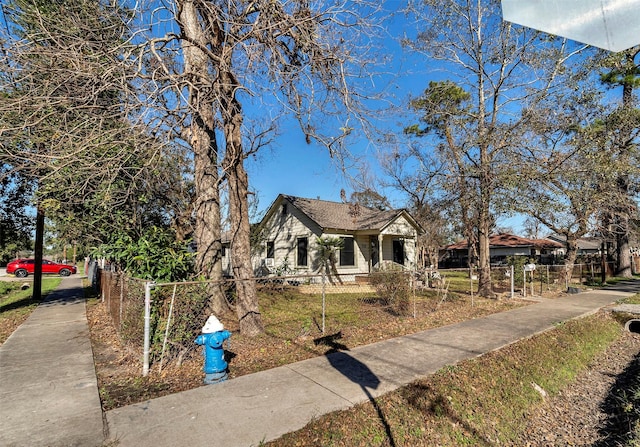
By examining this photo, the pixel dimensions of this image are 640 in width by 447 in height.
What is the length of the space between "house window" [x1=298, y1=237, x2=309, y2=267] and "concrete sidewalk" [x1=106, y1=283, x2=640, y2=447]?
10.7 meters

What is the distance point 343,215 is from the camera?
63.9 ft

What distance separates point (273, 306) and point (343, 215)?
31.0 ft

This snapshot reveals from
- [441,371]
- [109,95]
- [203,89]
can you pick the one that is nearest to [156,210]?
[109,95]

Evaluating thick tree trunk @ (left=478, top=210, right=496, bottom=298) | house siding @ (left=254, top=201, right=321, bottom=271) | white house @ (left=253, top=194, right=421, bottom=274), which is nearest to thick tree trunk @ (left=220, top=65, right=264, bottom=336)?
white house @ (left=253, top=194, right=421, bottom=274)

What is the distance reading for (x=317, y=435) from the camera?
326 centimetres

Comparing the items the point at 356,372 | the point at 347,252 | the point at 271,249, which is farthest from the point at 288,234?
the point at 356,372

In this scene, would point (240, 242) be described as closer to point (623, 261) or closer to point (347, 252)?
point (347, 252)

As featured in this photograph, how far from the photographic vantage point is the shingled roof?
1734cm

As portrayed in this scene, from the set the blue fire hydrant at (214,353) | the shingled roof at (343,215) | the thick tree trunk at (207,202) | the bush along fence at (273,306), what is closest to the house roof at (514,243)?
the bush along fence at (273,306)

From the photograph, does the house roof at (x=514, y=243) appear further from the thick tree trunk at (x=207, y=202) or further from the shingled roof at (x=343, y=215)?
the thick tree trunk at (x=207, y=202)

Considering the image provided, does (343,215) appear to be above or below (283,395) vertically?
above

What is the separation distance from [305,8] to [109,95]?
5117 millimetres

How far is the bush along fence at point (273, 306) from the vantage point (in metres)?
5.22

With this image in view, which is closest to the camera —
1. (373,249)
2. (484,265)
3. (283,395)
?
(283,395)
